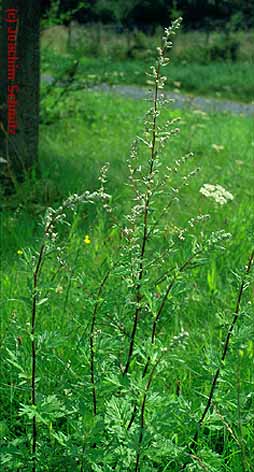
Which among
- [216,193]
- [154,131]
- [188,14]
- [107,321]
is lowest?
[188,14]

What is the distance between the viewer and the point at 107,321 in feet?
6.68

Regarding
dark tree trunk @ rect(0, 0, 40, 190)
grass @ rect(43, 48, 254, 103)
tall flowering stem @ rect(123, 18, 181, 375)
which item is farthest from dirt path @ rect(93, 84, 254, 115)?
tall flowering stem @ rect(123, 18, 181, 375)

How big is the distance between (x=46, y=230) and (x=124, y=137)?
229 inches

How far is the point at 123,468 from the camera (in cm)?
167

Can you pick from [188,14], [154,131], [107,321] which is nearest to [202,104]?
[107,321]

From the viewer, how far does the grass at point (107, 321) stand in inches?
63.1

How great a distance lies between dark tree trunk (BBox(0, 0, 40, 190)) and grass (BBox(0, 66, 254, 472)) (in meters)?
0.24

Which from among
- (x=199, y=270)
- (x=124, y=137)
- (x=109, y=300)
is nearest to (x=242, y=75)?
(x=124, y=137)

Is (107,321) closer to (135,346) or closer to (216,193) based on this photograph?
(135,346)

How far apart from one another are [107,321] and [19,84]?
3094mm

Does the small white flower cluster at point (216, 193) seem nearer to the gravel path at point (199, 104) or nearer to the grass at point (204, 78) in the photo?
the gravel path at point (199, 104)

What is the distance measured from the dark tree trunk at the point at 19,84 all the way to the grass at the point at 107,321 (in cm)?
24

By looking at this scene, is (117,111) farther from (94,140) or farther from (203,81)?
(203,81)

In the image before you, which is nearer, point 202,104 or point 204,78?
point 202,104
